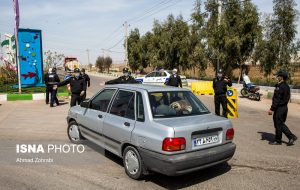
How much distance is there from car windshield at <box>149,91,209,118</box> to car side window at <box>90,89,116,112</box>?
1.07 metres

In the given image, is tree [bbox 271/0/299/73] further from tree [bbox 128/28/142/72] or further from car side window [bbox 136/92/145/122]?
tree [bbox 128/28/142/72]

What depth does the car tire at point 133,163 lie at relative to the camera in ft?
15.0

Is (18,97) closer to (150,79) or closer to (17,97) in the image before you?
(17,97)

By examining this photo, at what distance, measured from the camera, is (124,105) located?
16.8 ft

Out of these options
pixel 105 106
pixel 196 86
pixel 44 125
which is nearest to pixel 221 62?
pixel 196 86

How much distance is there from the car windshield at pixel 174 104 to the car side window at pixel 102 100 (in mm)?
1071

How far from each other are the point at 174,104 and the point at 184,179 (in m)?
1.28

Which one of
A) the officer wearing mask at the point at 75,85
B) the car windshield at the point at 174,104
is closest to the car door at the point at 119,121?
the car windshield at the point at 174,104

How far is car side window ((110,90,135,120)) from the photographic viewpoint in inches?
195

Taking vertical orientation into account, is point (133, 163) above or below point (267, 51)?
below

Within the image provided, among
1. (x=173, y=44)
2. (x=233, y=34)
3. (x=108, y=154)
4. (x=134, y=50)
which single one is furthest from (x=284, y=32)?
(x=134, y=50)

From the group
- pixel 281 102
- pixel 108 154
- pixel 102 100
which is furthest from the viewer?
pixel 281 102

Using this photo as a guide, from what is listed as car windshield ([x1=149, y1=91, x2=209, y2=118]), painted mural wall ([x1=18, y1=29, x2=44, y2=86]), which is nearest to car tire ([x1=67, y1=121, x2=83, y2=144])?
car windshield ([x1=149, y1=91, x2=209, y2=118])

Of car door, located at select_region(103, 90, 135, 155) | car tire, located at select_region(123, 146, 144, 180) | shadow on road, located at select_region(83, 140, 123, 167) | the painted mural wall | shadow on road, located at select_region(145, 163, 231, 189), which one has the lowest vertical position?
shadow on road, located at select_region(145, 163, 231, 189)
